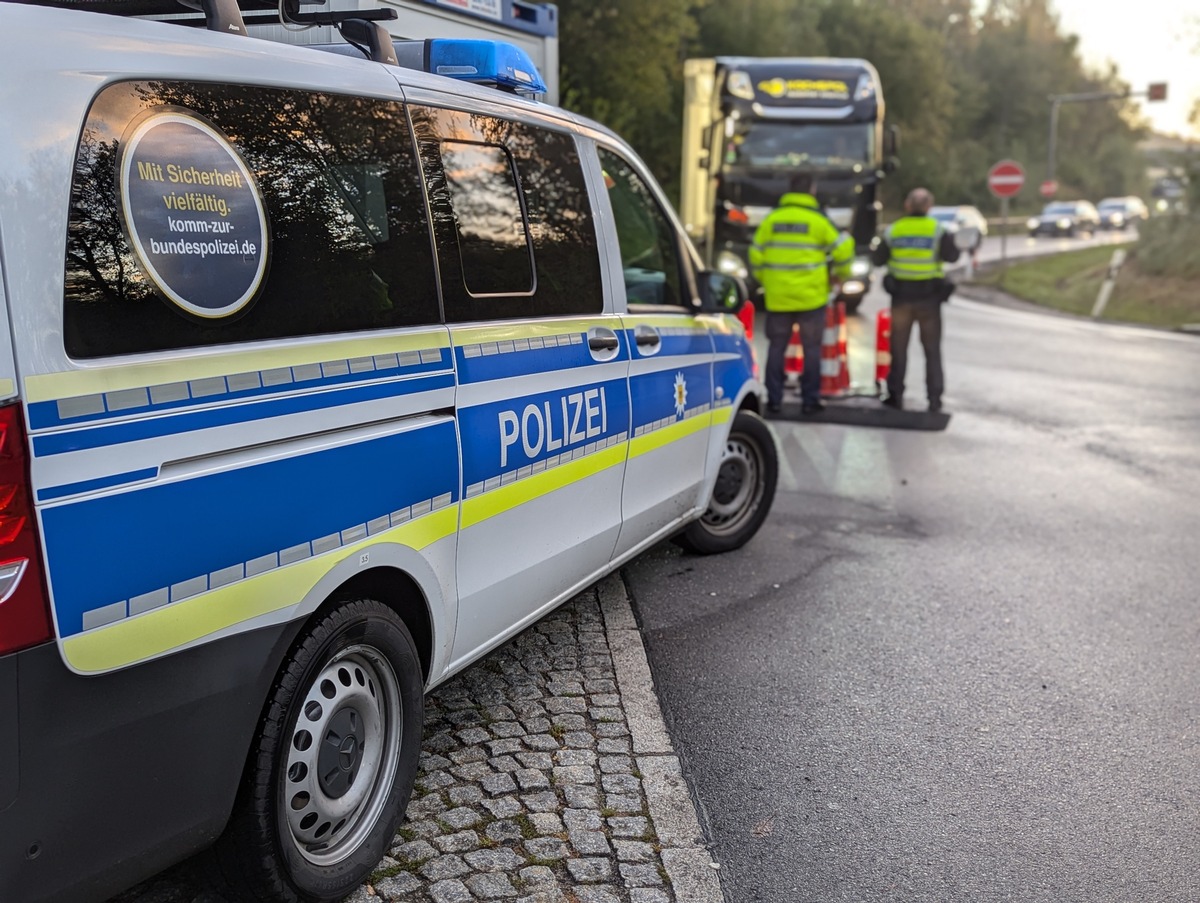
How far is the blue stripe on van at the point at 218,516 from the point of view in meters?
2.27

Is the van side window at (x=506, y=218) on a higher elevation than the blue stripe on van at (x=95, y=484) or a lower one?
higher

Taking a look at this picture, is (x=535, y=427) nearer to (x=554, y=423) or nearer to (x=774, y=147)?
(x=554, y=423)

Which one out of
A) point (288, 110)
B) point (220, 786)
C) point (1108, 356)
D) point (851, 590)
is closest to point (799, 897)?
point (220, 786)

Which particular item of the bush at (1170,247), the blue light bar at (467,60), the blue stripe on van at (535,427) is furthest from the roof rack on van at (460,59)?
the bush at (1170,247)

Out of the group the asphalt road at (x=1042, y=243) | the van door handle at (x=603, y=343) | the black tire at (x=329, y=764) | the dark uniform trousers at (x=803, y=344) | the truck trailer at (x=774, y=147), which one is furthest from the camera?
the asphalt road at (x=1042, y=243)

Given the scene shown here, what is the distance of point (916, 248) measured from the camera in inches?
420

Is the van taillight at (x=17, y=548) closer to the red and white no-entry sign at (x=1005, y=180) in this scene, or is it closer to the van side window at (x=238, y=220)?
the van side window at (x=238, y=220)

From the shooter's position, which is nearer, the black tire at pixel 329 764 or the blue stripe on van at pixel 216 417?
the blue stripe on van at pixel 216 417

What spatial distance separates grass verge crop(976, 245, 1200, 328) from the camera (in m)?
24.6

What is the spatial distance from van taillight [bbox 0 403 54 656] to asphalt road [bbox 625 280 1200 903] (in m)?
1.92

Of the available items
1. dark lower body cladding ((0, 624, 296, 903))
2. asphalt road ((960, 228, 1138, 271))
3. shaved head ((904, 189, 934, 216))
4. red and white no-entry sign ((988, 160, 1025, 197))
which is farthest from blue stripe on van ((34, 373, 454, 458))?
asphalt road ((960, 228, 1138, 271))

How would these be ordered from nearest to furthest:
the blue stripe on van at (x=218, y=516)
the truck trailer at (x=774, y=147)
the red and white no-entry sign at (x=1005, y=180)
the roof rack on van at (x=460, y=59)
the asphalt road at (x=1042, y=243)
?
the blue stripe on van at (x=218, y=516)
the roof rack on van at (x=460, y=59)
the truck trailer at (x=774, y=147)
the red and white no-entry sign at (x=1005, y=180)
the asphalt road at (x=1042, y=243)

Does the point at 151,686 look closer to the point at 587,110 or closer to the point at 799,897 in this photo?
the point at 799,897

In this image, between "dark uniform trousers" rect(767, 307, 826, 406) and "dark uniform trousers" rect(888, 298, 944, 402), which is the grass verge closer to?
"dark uniform trousers" rect(888, 298, 944, 402)
